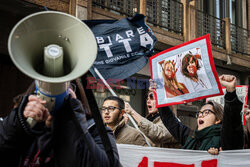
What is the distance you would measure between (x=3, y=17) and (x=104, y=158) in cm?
628

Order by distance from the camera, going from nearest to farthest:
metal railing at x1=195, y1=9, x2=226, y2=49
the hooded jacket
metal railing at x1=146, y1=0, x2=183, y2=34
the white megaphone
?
1. the white megaphone
2. the hooded jacket
3. metal railing at x1=146, y1=0, x2=183, y2=34
4. metal railing at x1=195, y1=9, x2=226, y2=49

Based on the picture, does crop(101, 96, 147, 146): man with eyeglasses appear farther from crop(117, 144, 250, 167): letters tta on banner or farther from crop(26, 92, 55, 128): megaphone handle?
crop(26, 92, 55, 128): megaphone handle

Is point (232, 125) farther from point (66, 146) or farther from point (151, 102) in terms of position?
point (66, 146)

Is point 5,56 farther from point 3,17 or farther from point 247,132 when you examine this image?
point 247,132

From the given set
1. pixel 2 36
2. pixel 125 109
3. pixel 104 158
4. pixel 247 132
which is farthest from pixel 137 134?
pixel 2 36

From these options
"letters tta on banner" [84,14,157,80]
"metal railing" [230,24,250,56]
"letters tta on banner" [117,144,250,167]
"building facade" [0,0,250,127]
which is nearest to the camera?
"letters tta on banner" [117,144,250,167]

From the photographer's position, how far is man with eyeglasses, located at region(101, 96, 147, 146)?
3.31m

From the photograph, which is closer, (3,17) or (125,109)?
(125,109)

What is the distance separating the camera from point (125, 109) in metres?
3.54

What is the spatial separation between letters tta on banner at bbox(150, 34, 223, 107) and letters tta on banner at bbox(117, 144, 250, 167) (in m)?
0.50

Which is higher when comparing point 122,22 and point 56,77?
point 122,22

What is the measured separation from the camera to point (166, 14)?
9805 mm

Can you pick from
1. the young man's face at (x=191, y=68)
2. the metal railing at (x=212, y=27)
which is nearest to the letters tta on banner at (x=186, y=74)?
the young man's face at (x=191, y=68)

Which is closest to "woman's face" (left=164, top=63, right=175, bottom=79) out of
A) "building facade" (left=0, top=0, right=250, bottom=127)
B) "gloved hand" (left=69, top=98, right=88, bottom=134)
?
"gloved hand" (left=69, top=98, right=88, bottom=134)
